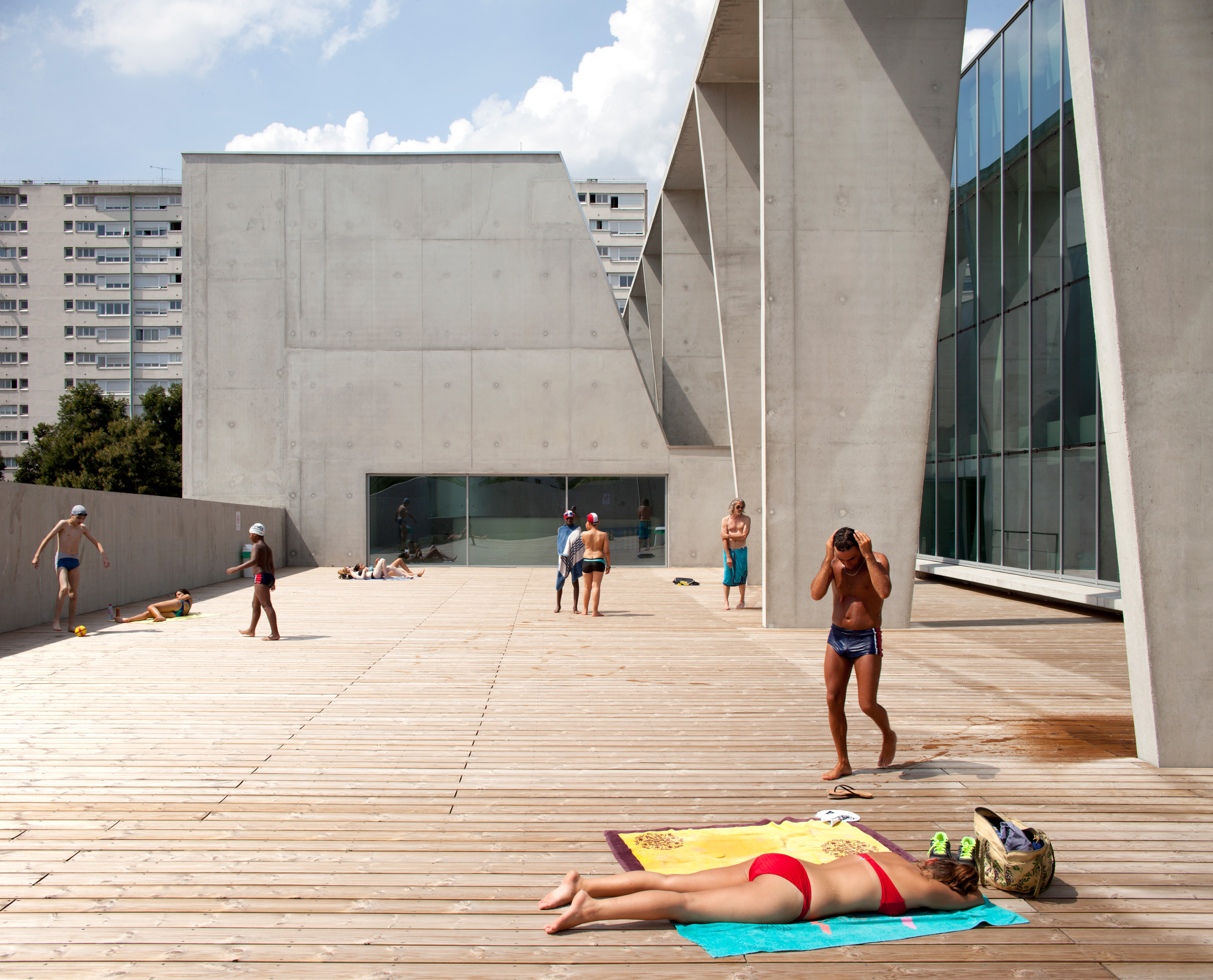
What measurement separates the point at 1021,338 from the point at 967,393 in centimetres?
282

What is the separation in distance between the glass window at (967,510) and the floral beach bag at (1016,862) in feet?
53.6

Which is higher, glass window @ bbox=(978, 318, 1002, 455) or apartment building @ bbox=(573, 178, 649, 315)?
apartment building @ bbox=(573, 178, 649, 315)

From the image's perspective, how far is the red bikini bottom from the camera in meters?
3.72

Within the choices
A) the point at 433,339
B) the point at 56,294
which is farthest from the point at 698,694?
the point at 56,294

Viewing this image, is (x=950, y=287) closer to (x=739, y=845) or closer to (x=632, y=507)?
(x=632, y=507)

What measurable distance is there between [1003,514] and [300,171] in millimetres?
18979

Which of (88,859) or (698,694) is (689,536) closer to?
(698,694)

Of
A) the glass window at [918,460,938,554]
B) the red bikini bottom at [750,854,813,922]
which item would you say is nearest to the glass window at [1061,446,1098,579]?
the glass window at [918,460,938,554]

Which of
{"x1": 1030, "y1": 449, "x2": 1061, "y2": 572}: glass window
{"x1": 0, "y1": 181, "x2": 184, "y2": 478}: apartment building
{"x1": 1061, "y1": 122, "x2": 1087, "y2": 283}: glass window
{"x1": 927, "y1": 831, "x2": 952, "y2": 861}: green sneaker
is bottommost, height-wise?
{"x1": 927, "y1": 831, "x2": 952, "y2": 861}: green sneaker

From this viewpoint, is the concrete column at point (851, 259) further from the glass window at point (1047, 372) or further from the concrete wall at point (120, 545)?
the concrete wall at point (120, 545)

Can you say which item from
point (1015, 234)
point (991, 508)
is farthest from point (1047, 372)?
point (991, 508)

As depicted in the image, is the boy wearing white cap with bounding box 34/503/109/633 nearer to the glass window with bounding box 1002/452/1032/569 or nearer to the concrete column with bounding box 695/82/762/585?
the concrete column with bounding box 695/82/762/585

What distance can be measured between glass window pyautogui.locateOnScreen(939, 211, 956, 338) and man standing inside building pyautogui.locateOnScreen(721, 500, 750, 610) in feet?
29.7

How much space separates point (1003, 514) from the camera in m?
18.0
